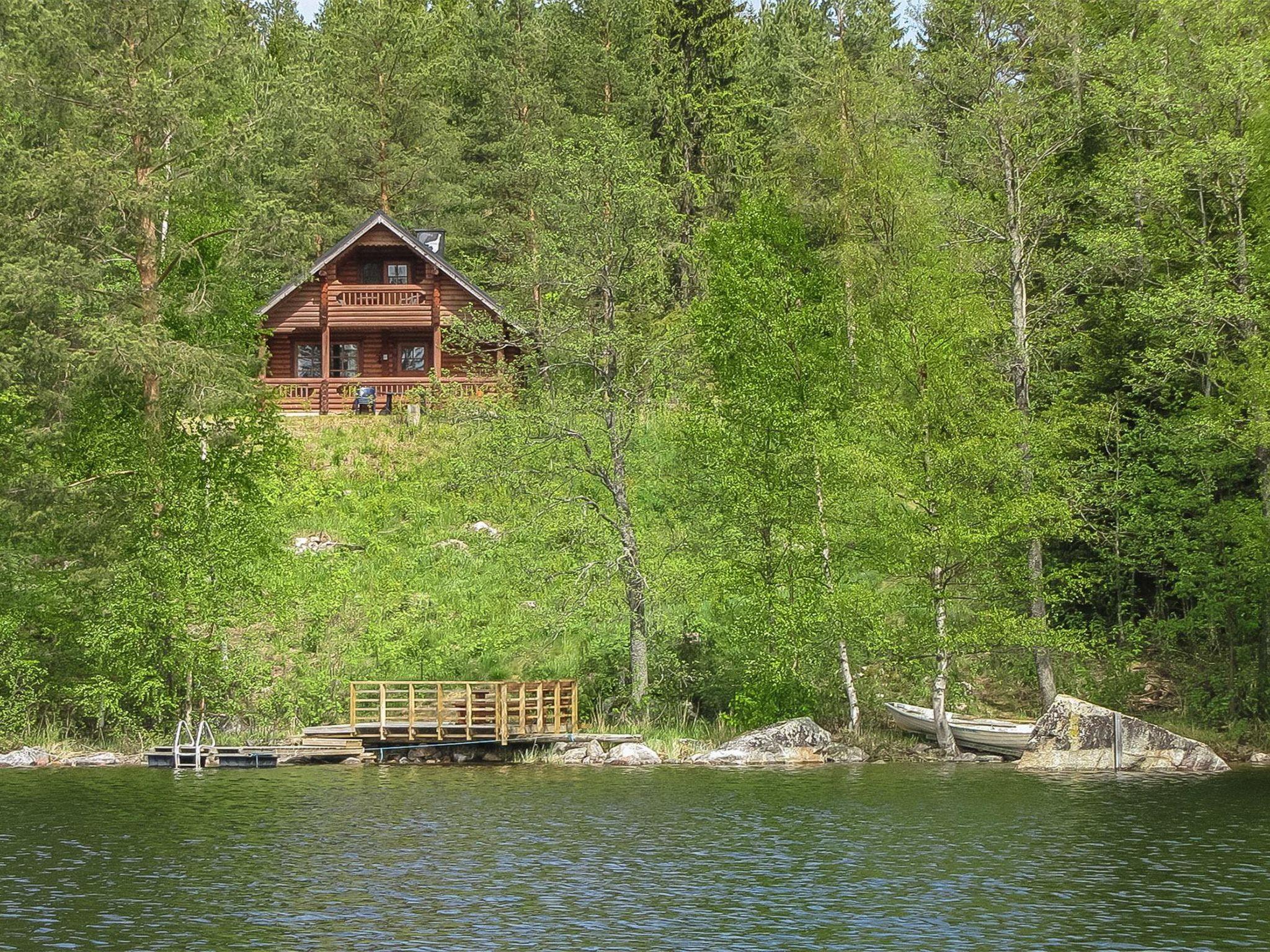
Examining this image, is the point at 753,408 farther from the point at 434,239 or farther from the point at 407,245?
the point at 434,239

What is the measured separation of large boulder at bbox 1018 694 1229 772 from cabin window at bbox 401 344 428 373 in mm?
37096

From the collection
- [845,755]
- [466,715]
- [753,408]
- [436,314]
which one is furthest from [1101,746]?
[436,314]

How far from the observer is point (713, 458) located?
122 ft

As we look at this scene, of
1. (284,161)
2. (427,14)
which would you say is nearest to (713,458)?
(284,161)

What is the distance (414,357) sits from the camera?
63844mm

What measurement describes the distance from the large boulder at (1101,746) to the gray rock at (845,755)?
3993 millimetres

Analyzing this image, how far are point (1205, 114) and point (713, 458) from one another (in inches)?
612

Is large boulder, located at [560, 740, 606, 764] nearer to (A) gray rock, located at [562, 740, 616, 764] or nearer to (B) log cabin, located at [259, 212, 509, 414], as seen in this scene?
(A) gray rock, located at [562, 740, 616, 764]

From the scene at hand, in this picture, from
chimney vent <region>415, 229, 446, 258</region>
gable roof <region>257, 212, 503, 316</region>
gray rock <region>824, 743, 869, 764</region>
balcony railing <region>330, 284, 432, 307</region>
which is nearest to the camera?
gray rock <region>824, 743, 869, 764</region>

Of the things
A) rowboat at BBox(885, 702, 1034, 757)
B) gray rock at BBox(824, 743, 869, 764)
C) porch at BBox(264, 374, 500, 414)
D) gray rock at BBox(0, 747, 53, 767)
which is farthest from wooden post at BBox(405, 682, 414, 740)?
porch at BBox(264, 374, 500, 414)

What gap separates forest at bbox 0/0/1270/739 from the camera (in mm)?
34719

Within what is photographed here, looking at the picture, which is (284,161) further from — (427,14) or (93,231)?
(93,231)

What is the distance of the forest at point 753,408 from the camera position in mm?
34719

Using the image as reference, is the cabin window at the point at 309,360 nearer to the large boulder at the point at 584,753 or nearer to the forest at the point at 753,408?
the forest at the point at 753,408
